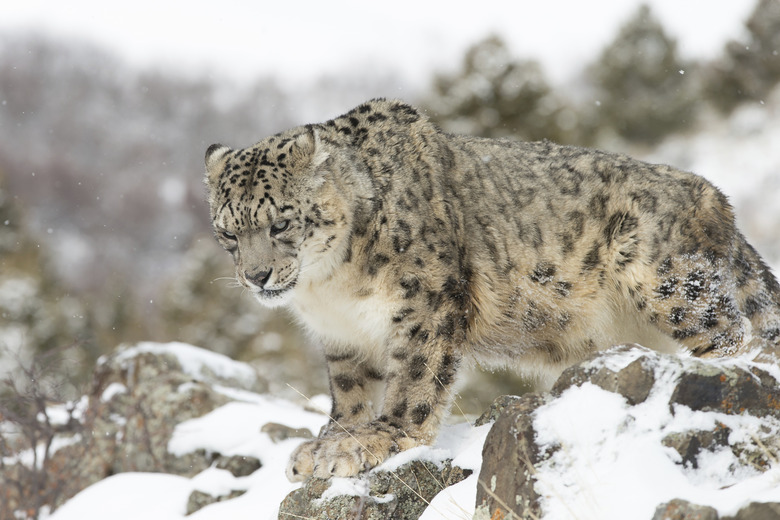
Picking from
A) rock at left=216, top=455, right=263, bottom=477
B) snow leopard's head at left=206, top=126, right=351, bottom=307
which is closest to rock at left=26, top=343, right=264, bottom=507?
rock at left=216, top=455, right=263, bottom=477

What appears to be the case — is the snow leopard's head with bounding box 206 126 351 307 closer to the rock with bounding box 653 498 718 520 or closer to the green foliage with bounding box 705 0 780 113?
the rock with bounding box 653 498 718 520

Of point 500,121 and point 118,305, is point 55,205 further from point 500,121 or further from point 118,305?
point 500,121

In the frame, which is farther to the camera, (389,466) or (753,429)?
(389,466)

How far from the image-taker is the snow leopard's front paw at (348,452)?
488cm

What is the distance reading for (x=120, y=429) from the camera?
9664 millimetres

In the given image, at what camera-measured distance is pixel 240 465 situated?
25.7 ft

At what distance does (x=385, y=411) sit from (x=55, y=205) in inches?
3305

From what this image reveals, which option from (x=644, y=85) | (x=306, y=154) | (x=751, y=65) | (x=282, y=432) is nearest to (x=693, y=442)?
(x=306, y=154)

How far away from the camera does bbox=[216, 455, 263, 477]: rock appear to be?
25.5 ft

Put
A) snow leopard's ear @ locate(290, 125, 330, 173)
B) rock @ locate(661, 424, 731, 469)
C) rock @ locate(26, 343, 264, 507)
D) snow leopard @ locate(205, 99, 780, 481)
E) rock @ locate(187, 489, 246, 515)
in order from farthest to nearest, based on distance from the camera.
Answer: rock @ locate(26, 343, 264, 507)
rock @ locate(187, 489, 246, 515)
snow leopard's ear @ locate(290, 125, 330, 173)
snow leopard @ locate(205, 99, 780, 481)
rock @ locate(661, 424, 731, 469)

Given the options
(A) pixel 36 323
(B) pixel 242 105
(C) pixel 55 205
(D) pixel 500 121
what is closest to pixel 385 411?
(D) pixel 500 121

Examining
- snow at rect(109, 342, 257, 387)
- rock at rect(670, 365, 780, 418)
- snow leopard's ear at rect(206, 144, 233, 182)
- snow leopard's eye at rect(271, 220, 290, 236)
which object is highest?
snow leopard's ear at rect(206, 144, 233, 182)

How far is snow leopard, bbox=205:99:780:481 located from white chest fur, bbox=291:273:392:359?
14 mm

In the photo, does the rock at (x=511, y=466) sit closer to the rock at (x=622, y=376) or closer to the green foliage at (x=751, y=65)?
the rock at (x=622, y=376)
